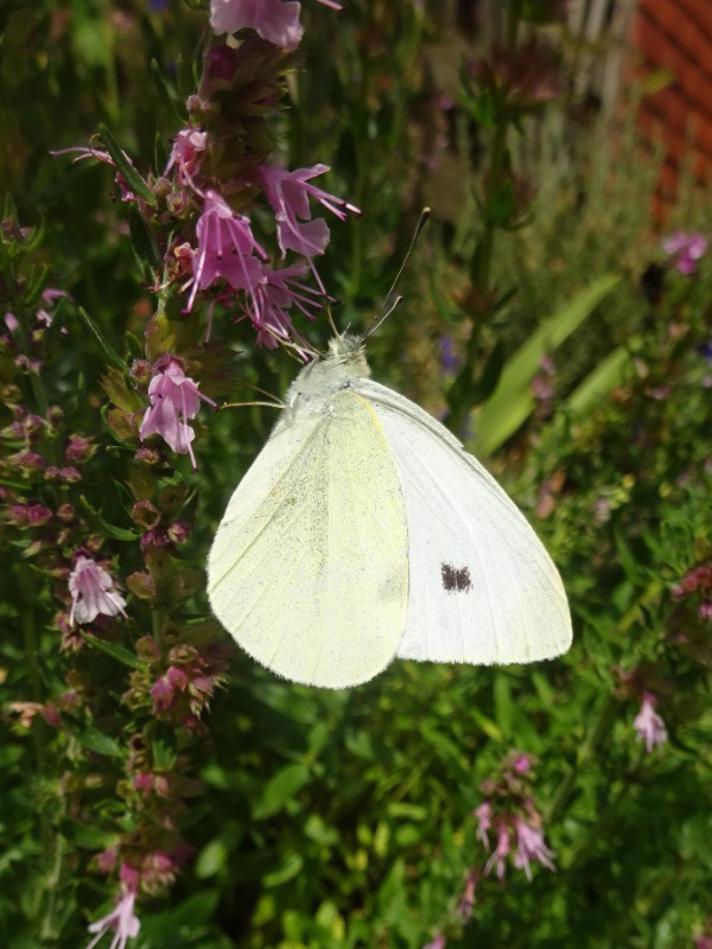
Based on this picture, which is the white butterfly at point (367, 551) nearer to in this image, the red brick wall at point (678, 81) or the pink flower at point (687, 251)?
the pink flower at point (687, 251)

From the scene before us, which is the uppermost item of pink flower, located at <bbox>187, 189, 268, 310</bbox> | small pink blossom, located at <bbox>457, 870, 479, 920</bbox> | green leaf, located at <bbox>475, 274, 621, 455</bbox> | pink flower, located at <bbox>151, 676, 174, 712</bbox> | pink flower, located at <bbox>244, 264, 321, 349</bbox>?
pink flower, located at <bbox>187, 189, 268, 310</bbox>

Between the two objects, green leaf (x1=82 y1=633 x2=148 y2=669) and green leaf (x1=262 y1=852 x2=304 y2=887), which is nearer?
green leaf (x1=82 y1=633 x2=148 y2=669)

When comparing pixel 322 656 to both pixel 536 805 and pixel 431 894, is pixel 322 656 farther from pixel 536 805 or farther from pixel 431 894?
pixel 431 894

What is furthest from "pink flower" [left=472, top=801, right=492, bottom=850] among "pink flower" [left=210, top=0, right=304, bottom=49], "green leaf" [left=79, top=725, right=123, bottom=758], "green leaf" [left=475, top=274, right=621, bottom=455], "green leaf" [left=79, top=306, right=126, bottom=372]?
"green leaf" [left=475, top=274, right=621, bottom=455]

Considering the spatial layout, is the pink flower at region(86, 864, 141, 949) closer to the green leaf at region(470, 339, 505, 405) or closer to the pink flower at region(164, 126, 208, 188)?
the pink flower at region(164, 126, 208, 188)

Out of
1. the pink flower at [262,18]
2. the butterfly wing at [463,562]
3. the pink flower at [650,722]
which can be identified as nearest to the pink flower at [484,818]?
the pink flower at [650,722]

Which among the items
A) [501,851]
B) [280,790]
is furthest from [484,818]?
[280,790]

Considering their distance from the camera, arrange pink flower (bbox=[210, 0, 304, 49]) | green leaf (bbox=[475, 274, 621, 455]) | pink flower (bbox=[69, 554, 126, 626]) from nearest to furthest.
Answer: pink flower (bbox=[210, 0, 304, 49]) < pink flower (bbox=[69, 554, 126, 626]) < green leaf (bbox=[475, 274, 621, 455])

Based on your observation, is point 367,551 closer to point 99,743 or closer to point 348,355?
point 348,355

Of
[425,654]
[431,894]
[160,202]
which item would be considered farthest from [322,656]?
[431,894]
